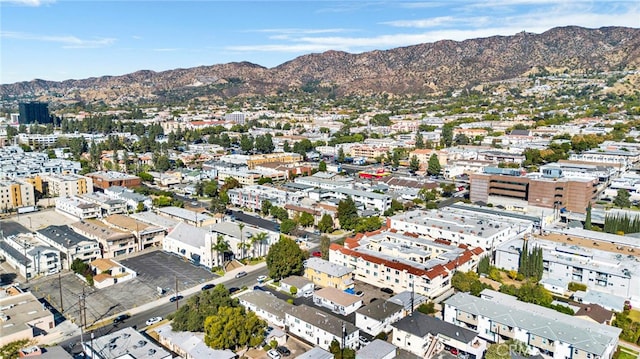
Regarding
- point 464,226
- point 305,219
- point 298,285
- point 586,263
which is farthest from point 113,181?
point 586,263

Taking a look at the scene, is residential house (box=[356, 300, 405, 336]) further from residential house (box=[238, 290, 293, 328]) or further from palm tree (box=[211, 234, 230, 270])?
palm tree (box=[211, 234, 230, 270])

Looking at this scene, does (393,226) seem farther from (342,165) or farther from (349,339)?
(342,165)

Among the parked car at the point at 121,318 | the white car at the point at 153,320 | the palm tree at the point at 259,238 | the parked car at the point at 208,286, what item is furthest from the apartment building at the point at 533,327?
the parked car at the point at 121,318

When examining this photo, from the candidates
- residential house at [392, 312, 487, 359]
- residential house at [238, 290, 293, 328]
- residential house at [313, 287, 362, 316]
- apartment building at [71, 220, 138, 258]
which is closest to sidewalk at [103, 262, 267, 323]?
residential house at [238, 290, 293, 328]

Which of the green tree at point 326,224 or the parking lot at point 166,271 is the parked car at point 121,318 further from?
the green tree at point 326,224

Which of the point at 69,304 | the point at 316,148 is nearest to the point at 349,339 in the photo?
the point at 69,304

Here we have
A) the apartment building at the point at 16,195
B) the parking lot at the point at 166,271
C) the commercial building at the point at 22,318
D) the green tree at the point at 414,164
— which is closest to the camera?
the commercial building at the point at 22,318
